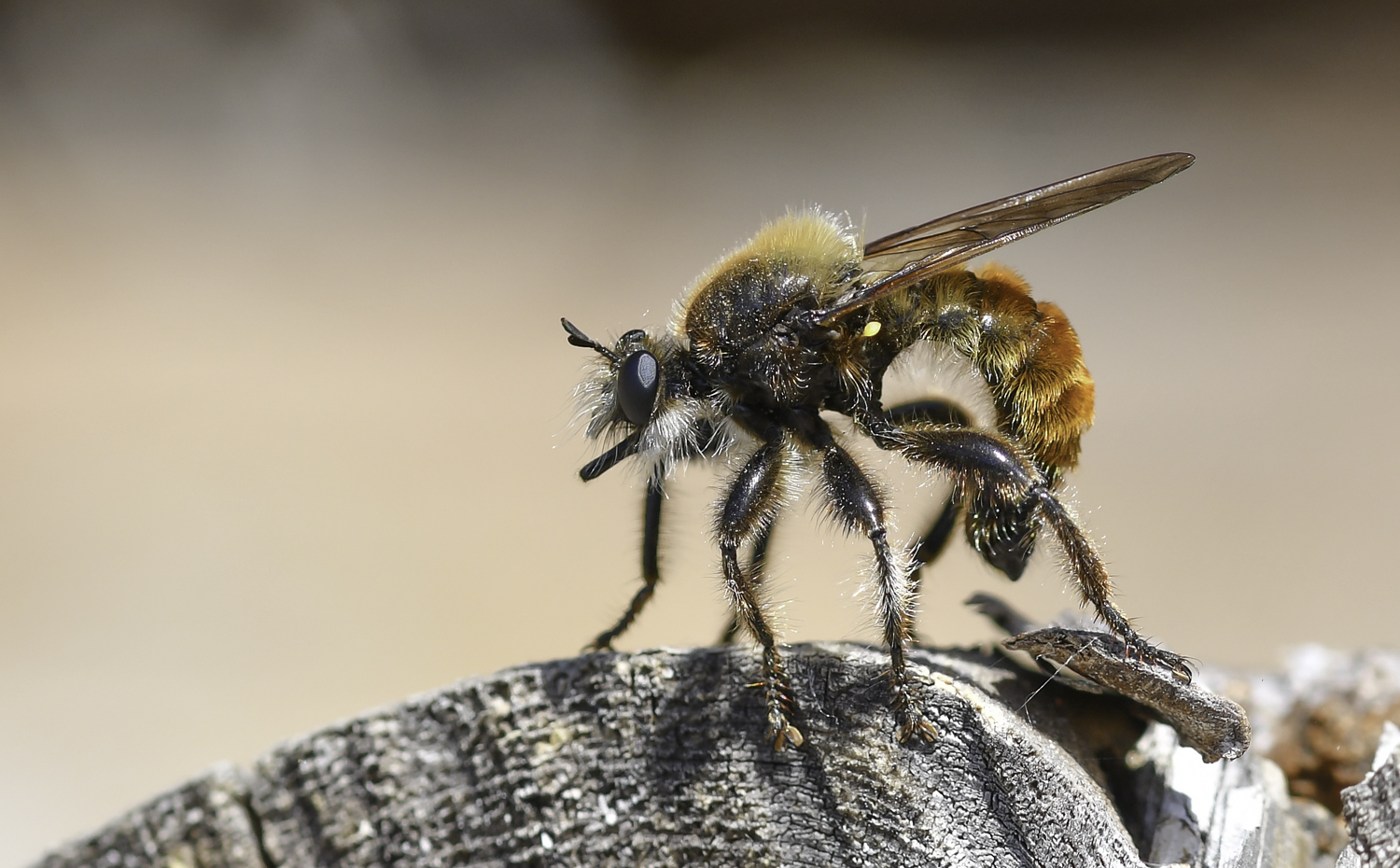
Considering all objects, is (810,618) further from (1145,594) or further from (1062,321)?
(1062,321)

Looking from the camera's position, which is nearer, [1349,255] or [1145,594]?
[1145,594]

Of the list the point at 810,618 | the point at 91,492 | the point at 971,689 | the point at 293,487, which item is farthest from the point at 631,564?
the point at 971,689

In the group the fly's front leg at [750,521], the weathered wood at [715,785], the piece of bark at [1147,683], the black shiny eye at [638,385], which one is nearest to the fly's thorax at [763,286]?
the black shiny eye at [638,385]

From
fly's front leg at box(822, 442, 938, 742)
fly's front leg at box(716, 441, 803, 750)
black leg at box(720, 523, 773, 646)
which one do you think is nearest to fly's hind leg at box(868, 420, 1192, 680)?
fly's front leg at box(822, 442, 938, 742)

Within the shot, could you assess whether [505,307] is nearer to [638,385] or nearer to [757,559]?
[757,559]

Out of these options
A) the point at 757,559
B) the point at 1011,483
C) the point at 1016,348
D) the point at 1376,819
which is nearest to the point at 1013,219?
the point at 1016,348

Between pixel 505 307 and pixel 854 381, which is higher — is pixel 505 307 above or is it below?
above
